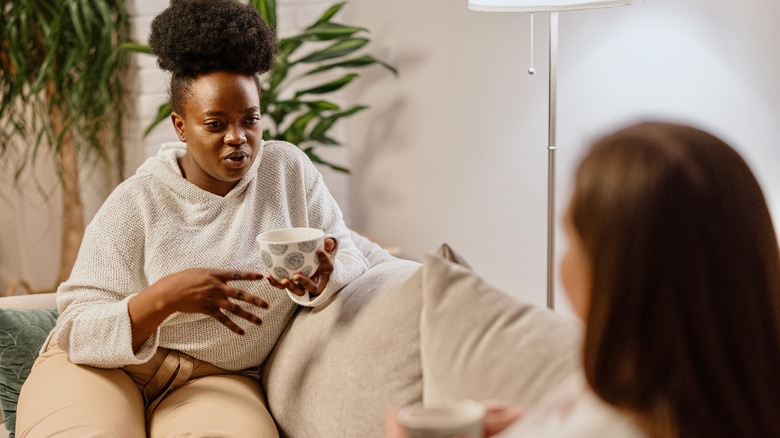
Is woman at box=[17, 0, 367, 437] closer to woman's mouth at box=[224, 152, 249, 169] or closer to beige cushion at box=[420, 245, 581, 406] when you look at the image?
woman's mouth at box=[224, 152, 249, 169]

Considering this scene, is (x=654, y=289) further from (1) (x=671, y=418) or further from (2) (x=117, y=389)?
(2) (x=117, y=389)

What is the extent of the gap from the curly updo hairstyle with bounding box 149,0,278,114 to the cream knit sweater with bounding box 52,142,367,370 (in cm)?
17

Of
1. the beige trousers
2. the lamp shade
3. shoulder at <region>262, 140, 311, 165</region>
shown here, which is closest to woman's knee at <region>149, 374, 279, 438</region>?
the beige trousers

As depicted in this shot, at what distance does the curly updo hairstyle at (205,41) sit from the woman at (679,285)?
106cm

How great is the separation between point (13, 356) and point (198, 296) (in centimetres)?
58

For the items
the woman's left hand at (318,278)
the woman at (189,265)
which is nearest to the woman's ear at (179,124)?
the woman at (189,265)

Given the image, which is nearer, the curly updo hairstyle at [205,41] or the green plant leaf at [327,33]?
the curly updo hairstyle at [205,41]

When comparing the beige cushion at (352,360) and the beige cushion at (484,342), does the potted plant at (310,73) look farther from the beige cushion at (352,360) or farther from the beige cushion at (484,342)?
the beige cushion at (484,342)

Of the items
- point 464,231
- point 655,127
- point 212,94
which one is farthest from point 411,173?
point 655,127

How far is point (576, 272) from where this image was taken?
875mm

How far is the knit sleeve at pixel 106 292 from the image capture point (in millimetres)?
1653

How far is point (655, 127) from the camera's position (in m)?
0.86

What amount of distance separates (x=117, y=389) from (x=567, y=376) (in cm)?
83

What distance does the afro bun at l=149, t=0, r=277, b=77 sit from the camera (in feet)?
5.77
